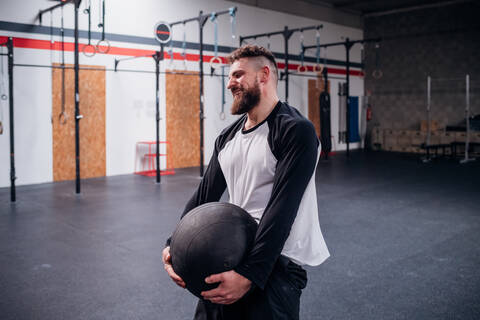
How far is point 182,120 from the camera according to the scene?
8961 mm

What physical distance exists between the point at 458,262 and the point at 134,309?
2.33m

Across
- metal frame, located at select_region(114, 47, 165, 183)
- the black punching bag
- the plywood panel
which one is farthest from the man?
the black punching bag

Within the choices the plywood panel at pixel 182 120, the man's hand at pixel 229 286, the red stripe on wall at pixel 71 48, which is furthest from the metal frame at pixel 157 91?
the man's hand at pixel 229 286

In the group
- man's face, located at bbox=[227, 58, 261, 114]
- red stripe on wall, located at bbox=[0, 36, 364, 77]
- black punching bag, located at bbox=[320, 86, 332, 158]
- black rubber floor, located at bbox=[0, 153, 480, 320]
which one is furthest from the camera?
black punching bag, located at bbox=[320, 86, 332, 158]

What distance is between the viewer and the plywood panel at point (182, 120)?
345 inches

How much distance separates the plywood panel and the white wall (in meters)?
0.19

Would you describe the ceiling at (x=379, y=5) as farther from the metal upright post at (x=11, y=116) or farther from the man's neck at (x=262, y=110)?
the man's neck at (x=262, y=110)

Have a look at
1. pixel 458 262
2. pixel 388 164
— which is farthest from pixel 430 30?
pixel 458 262

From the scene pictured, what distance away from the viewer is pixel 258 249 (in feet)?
4.33

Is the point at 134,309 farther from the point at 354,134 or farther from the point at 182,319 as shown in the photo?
Answer: the point at 354,134

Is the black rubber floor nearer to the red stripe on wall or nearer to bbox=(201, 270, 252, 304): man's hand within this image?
bbox=(201, 270, 252, 304): man's hand

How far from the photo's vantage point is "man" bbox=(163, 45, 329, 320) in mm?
1316

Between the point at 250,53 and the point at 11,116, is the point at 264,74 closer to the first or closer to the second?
the point at 250,53

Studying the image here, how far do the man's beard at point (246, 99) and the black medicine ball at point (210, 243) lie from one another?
316 mm
